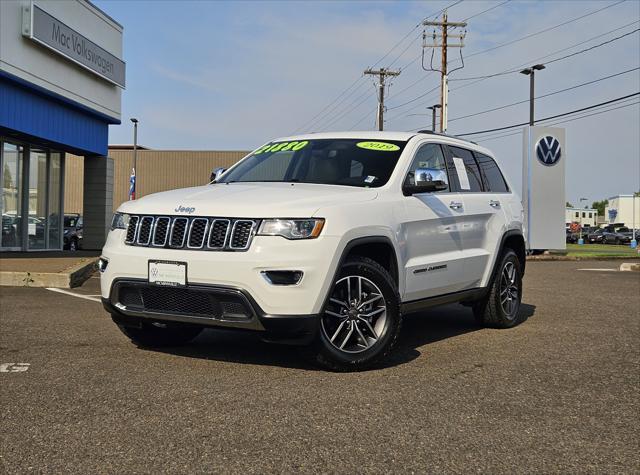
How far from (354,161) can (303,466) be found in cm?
329

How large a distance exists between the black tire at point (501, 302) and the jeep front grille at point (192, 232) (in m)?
3.18

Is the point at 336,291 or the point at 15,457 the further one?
the point at 336,291

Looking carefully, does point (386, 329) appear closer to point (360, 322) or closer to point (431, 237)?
point (360, 322)

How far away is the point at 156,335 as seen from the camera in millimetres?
5453

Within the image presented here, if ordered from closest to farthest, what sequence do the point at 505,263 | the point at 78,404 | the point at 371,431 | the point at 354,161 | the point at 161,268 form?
the point at 371,431 → the point at 78,404 → the point at 161,268 → the point at 354,161 → the point at 505,263

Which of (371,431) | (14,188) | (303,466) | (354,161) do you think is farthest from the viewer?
(14,188)

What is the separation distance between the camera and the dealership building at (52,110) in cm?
1570

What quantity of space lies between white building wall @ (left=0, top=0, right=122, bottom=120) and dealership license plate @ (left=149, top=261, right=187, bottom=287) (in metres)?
12.2

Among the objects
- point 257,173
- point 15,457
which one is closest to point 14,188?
point 257,173

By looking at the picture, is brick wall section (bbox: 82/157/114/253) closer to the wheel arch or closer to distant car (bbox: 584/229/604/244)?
the wheel arch

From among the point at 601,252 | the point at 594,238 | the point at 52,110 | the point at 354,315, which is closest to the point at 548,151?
the point at 601,252

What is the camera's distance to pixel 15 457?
2.96 metres

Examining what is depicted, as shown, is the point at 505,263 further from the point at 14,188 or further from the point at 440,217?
the point at 14,188

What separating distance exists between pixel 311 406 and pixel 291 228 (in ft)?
3.92
